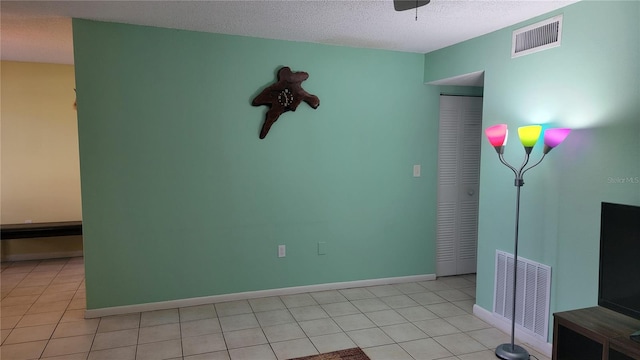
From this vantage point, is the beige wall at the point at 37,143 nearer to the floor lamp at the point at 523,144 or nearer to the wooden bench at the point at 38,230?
the wooden bench at the point at 38,230

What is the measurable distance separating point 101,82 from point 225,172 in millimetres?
1224

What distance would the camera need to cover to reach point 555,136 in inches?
104

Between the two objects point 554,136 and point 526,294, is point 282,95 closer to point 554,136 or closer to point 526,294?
→ point 554,136

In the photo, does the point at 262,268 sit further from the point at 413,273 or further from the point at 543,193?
the point at 543,193

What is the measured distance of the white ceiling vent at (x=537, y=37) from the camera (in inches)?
112

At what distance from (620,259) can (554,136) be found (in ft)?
2.74

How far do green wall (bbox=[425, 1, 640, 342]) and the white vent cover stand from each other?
0.06 metres

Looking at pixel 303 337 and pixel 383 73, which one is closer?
pixel 303 337

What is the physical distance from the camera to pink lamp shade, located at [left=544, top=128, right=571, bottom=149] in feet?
8.64

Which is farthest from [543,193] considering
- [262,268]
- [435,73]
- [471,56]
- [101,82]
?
[101,82]

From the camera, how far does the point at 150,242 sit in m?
3.63

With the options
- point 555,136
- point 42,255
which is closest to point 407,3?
point 555,136

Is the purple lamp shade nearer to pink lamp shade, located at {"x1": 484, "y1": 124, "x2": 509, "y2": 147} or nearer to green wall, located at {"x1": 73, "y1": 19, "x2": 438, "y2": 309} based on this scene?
pink lamp shade, located at {"x1": 484, "y1": 124, "x2": 509, "y2": 147}

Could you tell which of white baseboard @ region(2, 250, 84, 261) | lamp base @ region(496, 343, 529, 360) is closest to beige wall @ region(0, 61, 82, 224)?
white baseboard @ region(2, 250, 84, 261)
